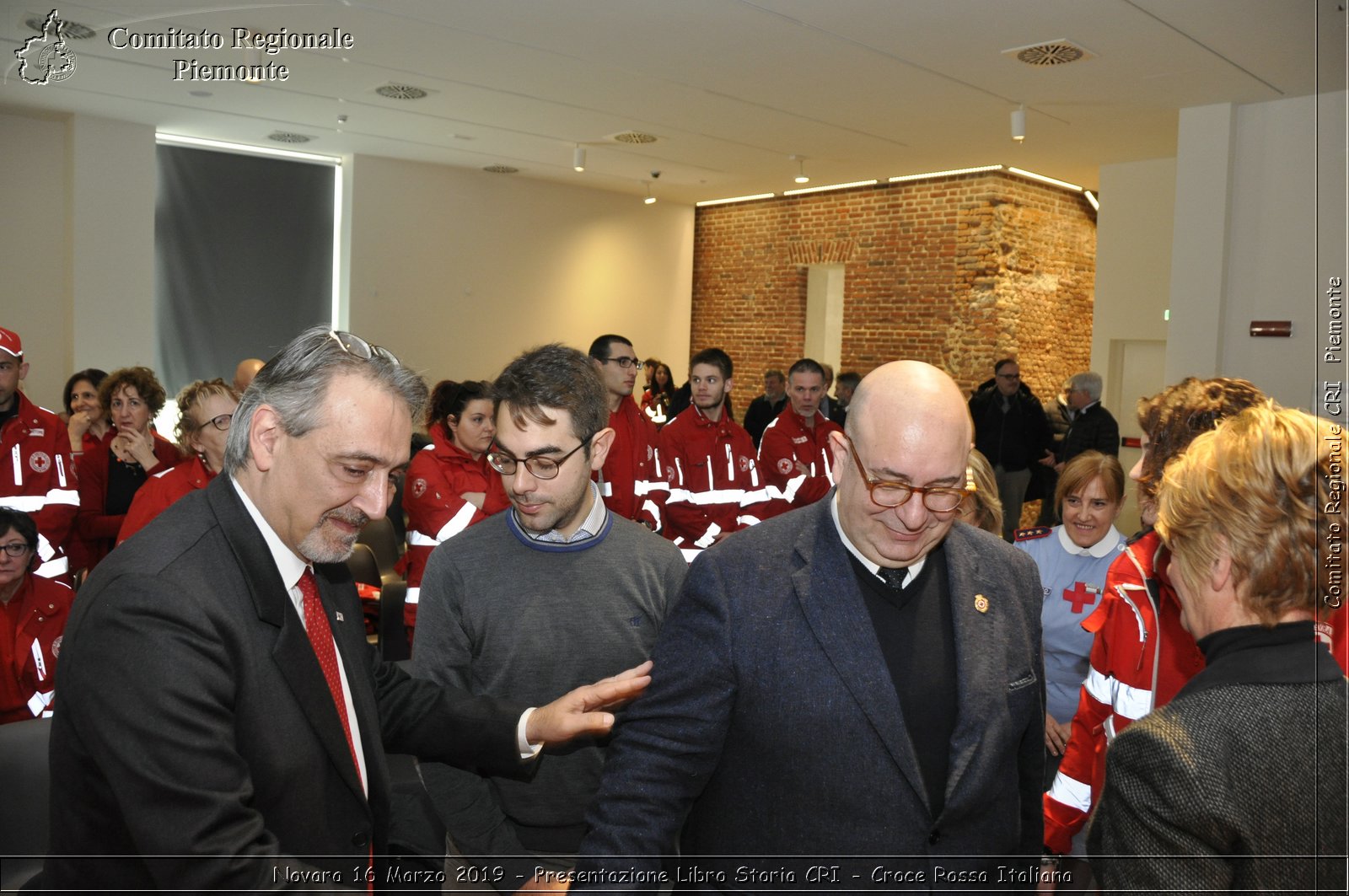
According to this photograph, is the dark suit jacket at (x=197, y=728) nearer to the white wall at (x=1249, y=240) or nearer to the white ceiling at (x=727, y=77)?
the white ceiling at (x=727, y=77)

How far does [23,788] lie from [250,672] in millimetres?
1677

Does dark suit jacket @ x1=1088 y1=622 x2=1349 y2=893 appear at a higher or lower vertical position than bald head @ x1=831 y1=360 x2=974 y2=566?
lower

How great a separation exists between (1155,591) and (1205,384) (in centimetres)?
48

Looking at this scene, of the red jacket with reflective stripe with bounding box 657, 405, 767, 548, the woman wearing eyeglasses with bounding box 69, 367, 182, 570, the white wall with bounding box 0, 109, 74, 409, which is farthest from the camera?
the white wall with bounding box 0, 109, 74, 409

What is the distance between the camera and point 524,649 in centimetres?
198

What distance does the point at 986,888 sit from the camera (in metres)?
1.58

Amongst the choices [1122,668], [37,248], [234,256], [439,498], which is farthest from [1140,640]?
[234,256]

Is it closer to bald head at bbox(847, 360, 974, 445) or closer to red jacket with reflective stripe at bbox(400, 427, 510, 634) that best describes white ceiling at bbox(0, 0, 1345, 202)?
red jacket with reflective stripe at bbox(400, 427, 510, 634)

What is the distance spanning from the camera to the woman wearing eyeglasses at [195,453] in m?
3.85

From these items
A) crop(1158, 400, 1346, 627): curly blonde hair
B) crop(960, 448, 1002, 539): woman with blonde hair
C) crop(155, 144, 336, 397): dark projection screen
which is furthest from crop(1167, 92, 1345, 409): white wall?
crop(155, 144, 336, 397): dark projection screen

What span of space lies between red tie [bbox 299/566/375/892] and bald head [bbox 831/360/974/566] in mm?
915

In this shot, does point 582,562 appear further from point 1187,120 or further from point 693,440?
point 1187,120

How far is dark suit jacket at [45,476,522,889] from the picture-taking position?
1222 millimetres

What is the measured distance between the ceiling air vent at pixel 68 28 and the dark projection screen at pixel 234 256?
3819 millimetres
